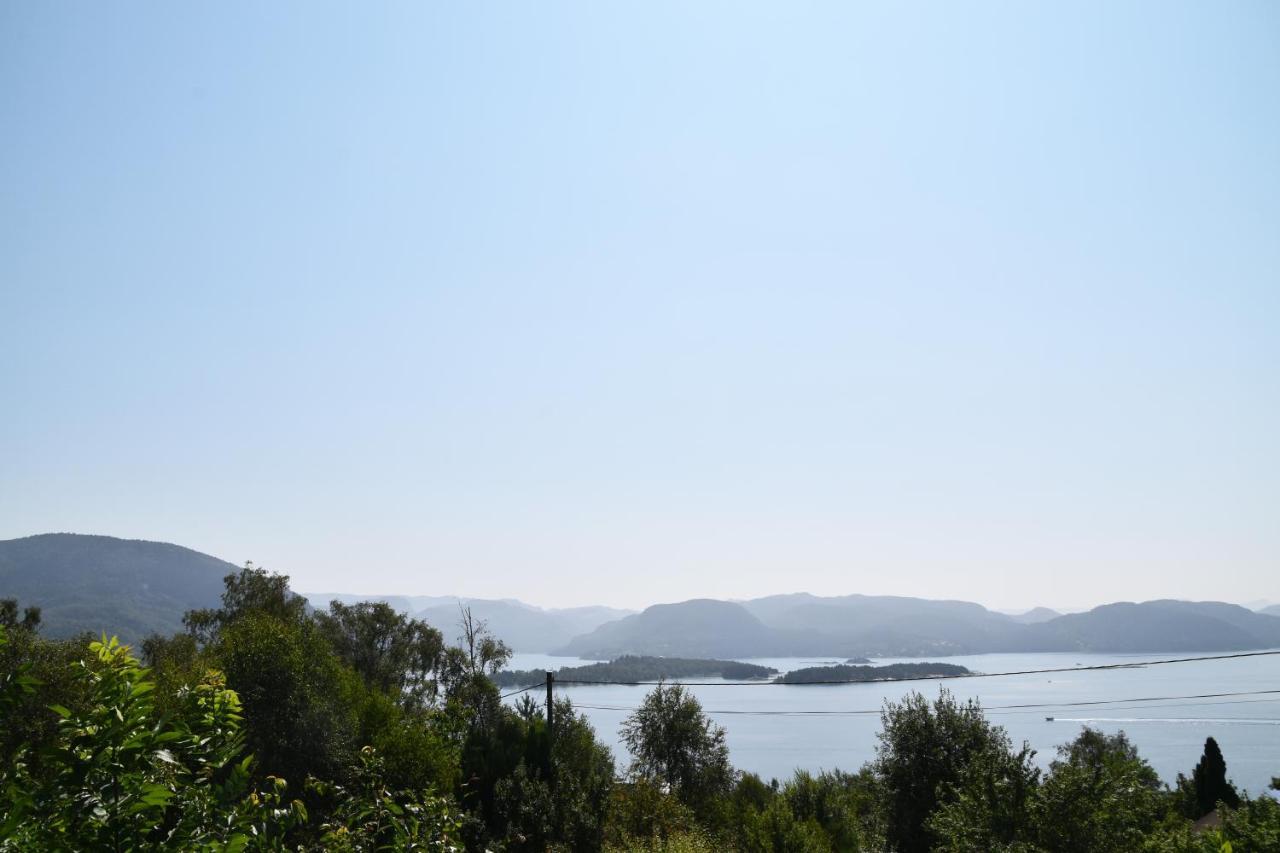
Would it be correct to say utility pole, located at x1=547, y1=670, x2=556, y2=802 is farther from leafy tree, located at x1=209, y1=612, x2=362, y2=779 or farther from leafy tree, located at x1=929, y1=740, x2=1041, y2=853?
leafy tree, located at x1=929, y1=740, x2=1041, y2=853

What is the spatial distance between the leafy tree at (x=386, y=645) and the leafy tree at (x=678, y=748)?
17.6 meters

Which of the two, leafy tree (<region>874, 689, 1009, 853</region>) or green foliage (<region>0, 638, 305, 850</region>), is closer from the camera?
green foliage (<region>0, 638, 305, 850</region>)

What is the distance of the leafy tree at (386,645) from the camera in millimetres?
60188

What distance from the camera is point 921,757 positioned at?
32438 millimetres

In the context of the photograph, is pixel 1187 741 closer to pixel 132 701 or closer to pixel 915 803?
pixel 915 803

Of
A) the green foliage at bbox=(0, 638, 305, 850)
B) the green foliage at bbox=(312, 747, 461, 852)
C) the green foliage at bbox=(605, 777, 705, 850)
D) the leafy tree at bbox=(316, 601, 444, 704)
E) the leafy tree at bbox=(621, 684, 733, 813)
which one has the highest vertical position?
the green foliage at bbox=(0, 638, 305, 850)

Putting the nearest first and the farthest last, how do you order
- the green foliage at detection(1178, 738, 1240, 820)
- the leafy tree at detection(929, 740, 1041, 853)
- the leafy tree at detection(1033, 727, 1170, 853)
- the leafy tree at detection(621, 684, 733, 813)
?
the leafy tree at detection(1033, 727, 1170, 853) < the leafy tree at detection(929, 740, 1041, 853) < the green foliage at detection(1178, 738, 1240, 820) < the leafy tree at detection(621, 684, 733, 813)

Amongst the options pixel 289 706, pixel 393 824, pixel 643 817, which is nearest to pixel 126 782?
pixel 393 824

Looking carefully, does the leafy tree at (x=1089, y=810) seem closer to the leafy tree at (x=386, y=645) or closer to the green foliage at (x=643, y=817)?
the green foliage at (x=643, y=817)

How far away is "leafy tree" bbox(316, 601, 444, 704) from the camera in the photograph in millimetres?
60188

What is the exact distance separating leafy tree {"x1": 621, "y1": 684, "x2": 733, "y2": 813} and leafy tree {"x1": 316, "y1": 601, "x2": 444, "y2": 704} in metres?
17.6

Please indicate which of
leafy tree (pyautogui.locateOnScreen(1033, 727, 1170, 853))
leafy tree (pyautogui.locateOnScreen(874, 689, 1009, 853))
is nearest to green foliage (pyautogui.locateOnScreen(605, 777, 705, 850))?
leafy tree (pyautogui.locateOnScreen(874, 689, 1009, 853))

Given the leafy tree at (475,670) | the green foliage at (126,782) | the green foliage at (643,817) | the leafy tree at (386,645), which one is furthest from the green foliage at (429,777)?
the leafy tree at (386,645)

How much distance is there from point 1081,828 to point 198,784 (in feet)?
64.8
